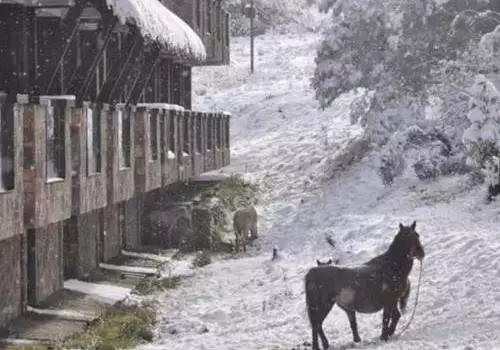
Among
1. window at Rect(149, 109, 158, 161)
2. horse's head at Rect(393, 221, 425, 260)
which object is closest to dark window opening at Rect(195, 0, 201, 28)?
window at Rect(149, 109, 158, 161)

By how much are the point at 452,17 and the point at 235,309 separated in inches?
691

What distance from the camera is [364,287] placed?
12102 mm

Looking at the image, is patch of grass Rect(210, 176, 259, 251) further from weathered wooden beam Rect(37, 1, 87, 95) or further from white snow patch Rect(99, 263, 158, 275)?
weathered wooden beam Rect(37, 1, 87, 95)

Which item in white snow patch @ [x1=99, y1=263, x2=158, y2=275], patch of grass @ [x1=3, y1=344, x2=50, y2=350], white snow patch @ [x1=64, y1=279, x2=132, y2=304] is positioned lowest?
white snow patch @ [x1=99, y1=263, x2=158, y2=275]

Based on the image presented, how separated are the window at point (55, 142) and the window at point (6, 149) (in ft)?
5.08

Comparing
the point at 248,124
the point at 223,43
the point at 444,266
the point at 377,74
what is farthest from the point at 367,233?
the point at 248,124

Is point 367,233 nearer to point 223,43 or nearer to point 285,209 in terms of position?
point 285,209

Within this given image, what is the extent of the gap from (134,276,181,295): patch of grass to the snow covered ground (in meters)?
0.33

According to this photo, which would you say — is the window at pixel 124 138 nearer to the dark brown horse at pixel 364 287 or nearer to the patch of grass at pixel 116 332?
the patch of grass at pixel 116 332

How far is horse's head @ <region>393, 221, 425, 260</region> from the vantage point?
12.4 metres

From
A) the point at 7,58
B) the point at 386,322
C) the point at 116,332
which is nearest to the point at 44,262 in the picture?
the point at 116,332

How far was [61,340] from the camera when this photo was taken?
1338 cm

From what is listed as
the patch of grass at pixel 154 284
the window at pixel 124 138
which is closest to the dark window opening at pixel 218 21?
the patch of grass at pixel 154 284

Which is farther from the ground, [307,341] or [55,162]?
[55,162]
